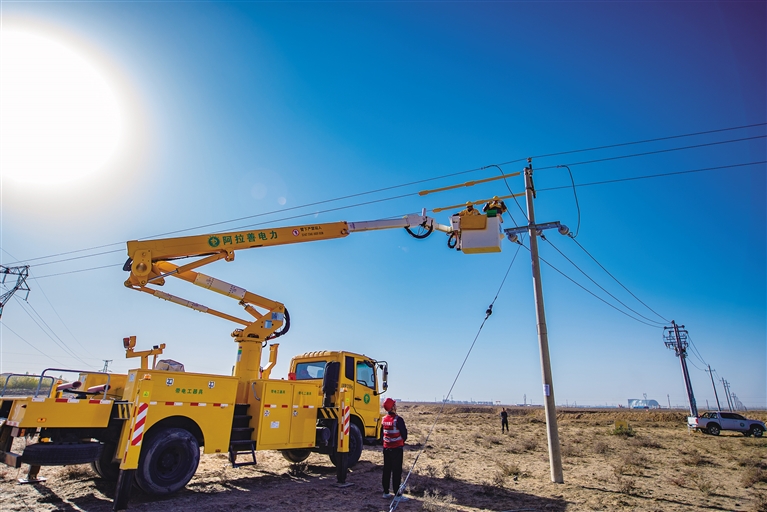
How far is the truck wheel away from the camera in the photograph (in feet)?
24.9

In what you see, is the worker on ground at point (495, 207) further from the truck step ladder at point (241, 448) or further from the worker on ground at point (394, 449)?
the truck step ladder at point (241, 448)

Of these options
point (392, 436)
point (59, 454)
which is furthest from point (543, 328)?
point (59, 454)

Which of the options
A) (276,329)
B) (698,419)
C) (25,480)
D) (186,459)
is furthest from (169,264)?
(698,419)

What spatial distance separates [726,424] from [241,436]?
32.1 m

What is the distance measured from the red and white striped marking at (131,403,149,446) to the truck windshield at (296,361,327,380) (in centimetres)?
549

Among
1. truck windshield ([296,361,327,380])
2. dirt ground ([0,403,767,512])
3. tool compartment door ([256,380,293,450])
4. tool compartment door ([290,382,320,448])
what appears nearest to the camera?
dirt ground ([0,403,767,512])

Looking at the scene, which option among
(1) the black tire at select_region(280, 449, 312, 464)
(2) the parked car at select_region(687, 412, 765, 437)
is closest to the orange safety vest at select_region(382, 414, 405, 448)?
(1) the black tire at select_region(280, 449, 312, 464)

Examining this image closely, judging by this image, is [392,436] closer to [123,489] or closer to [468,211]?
[123,489]

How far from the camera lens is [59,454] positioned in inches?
265

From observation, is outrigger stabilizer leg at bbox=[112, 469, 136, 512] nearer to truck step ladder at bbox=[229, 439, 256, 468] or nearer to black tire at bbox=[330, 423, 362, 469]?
truck step ladder at bbox=[229, 439, 256, 468]

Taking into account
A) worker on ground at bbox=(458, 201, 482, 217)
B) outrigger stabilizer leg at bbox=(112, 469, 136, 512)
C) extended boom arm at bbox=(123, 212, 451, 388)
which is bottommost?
outrigger stabilizer leg at bbox=(112, 469, 136, 512)

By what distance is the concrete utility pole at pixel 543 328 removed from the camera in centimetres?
1016

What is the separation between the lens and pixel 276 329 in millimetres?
11203

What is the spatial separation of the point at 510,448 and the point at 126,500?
1471 cm
